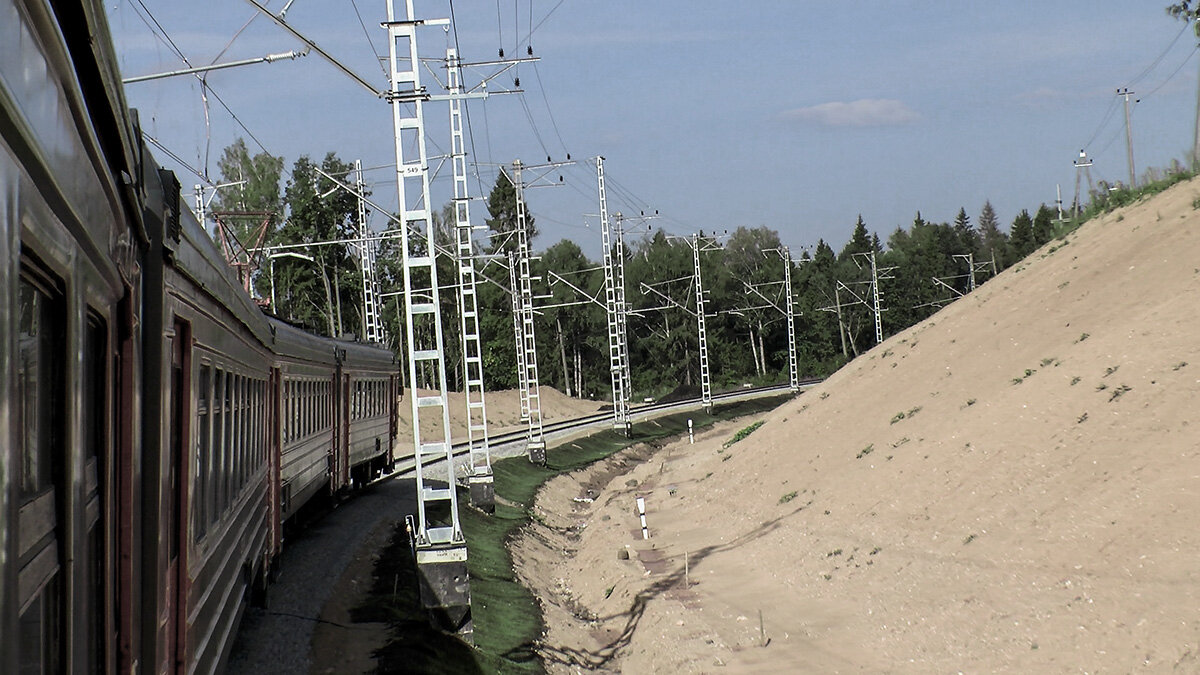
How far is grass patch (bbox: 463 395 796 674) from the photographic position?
16.3 m

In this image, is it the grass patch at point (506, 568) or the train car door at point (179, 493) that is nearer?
the train car door at point (179, 493)

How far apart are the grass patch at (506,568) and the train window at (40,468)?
9.88m

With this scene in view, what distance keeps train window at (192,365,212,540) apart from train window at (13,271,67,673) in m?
3.66

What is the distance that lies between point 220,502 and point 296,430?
846cm

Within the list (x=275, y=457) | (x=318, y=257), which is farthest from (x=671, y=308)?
(x=275, y=457)

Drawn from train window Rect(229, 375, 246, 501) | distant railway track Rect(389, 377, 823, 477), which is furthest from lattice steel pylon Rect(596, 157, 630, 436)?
train window Rect(229, 375, 246, 501)

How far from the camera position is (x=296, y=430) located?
16.7 meters

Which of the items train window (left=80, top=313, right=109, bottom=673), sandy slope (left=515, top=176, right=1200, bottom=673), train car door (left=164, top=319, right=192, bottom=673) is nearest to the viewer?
train window (left=80, top=313, right=109, bottom=673)

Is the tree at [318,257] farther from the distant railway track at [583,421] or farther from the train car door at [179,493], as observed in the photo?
the train car door at [179,493]

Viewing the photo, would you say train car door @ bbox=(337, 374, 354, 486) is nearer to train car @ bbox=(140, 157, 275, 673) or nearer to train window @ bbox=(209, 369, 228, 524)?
train car @ bbox=(140, 157, 275, 673)

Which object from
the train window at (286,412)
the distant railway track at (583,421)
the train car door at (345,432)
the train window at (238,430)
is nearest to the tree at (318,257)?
the distant railway track at (583,421)

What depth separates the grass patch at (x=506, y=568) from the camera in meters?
16.3

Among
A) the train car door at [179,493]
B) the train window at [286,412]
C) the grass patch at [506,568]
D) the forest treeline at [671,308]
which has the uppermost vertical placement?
the forest treeline at [671,308]

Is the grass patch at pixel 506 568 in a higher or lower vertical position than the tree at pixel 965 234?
lower
